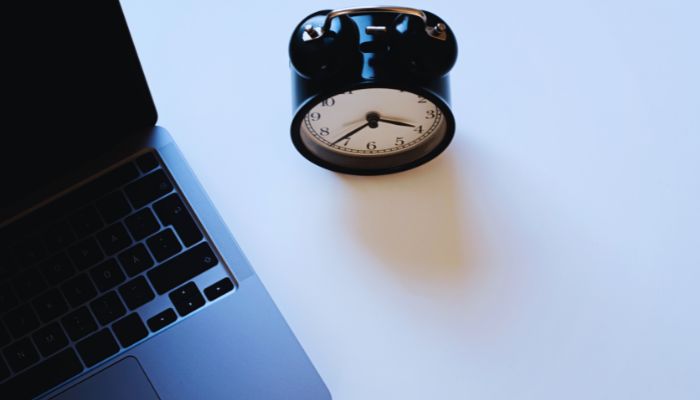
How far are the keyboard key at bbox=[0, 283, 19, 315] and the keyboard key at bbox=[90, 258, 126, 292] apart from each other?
8 centimetres

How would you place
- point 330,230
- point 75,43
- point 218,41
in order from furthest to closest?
point 218,41
point 330,230
point 75,43

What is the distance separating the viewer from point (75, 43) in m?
0.69

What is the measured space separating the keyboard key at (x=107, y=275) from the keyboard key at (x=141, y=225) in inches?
1.4

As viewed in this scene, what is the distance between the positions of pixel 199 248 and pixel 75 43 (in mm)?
221

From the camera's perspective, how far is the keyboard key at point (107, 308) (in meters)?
0.72

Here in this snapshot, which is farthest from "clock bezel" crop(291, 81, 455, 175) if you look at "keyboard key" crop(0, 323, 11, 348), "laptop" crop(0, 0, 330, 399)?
"keyboard key" crop(0, 323, 11, 348)

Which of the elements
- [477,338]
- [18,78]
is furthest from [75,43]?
[477,338]

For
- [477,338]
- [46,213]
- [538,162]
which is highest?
[46,213]

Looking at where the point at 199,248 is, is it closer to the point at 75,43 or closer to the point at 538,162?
the point at 75,43

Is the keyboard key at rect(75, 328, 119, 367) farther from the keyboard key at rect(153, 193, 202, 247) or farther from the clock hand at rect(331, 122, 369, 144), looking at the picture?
the clock hand at rect(331, 122, 369, 144)

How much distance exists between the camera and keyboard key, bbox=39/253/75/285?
0.73 meters

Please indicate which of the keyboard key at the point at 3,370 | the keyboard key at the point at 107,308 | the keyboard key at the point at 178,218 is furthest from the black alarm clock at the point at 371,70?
the keyboard key at the point at 3,370

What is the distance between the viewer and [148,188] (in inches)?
30.2

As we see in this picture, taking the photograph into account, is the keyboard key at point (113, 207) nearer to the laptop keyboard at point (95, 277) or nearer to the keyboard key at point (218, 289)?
the laptop keyboard at point (95, 277)
